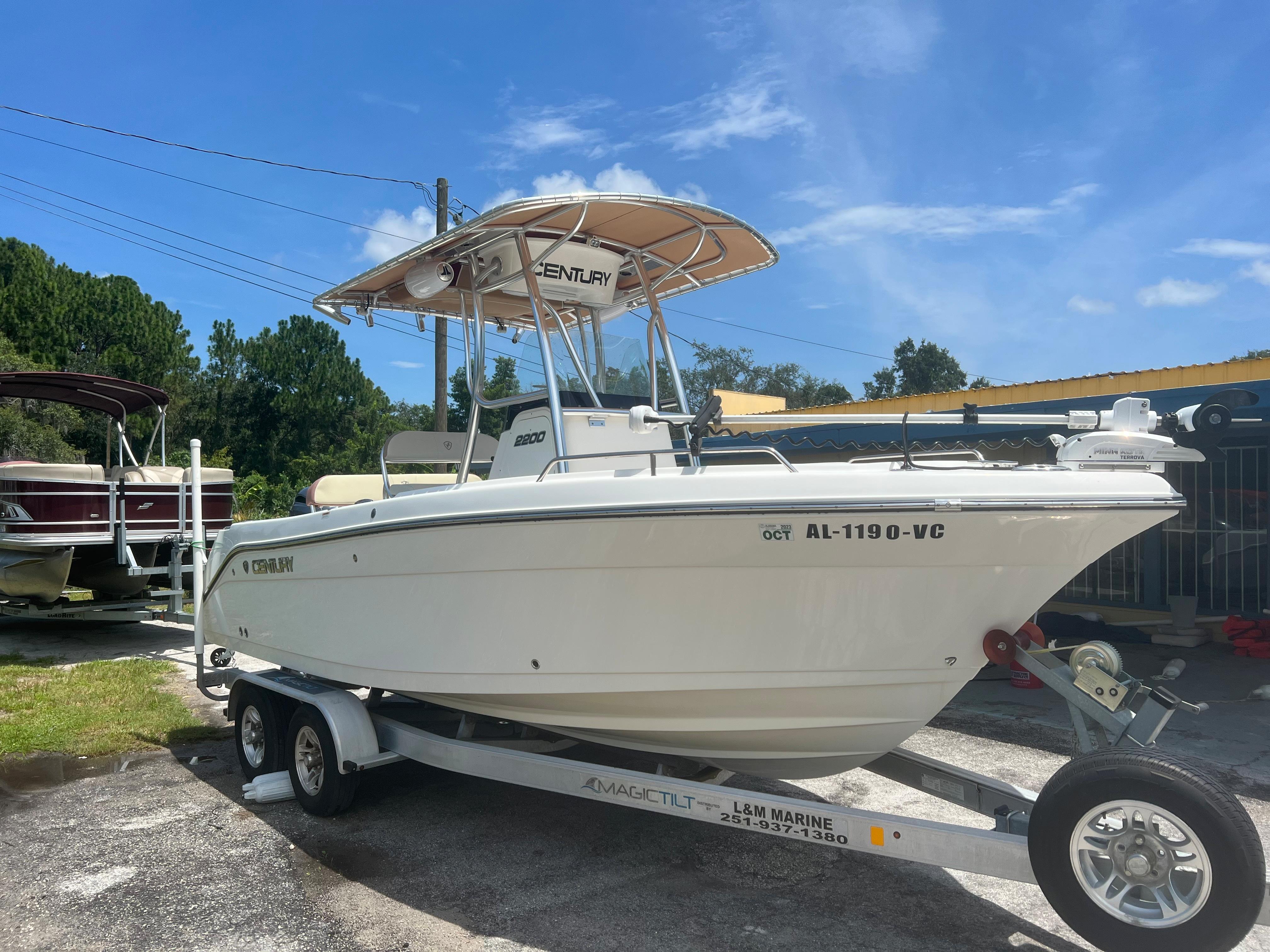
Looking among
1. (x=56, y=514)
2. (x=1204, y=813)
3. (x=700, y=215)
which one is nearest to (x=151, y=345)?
(x=56, y=514)

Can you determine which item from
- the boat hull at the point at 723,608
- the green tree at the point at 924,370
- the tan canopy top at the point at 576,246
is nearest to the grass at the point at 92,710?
the boat hull at the point at 723,608

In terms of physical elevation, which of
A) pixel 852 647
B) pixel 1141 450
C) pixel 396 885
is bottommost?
pixel 396 885

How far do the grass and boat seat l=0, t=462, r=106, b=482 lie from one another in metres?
1.78

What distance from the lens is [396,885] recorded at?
3.57m

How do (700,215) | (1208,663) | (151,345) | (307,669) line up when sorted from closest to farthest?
(700,215) → (307,669) → (1208,663) → (151,345)

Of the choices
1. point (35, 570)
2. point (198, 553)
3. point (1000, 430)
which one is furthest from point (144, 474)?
point (1000, 430)

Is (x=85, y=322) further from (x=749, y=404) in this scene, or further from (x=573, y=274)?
(x=573, y=274)

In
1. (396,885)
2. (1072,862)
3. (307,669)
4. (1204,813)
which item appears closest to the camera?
(1204,813)

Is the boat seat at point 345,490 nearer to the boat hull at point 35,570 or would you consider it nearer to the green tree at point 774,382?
the boat hull at point 35,570

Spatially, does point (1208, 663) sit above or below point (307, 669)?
below

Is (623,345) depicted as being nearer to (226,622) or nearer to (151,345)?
(226,622)

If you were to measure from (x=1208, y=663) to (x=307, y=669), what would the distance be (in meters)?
7.24

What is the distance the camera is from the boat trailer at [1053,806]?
250 cm

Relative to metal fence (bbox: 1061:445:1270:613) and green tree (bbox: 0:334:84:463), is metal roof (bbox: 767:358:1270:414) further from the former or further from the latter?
green tree (bbox: 0:334:84:463)
